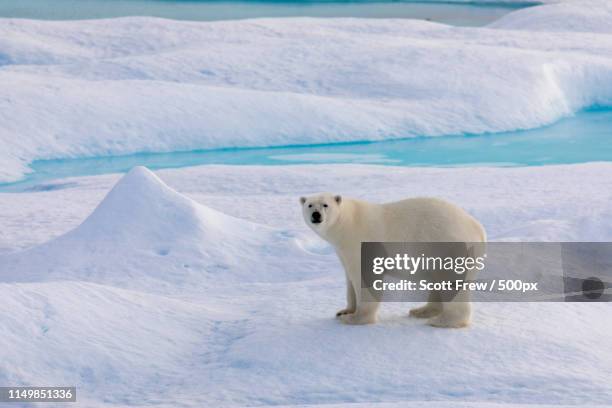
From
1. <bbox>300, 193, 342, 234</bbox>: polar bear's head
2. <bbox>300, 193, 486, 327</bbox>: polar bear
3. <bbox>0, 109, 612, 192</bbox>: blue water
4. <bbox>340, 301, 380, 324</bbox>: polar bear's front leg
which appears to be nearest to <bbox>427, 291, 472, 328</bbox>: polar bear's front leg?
<bbox>300, 193, 486, 327</bbox>: polar bear

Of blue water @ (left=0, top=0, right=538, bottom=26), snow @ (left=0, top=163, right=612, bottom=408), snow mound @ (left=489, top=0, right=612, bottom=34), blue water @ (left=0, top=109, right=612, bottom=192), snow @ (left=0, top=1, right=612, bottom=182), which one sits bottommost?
snow @ (left=0, top=163, right=612, bottom=408)

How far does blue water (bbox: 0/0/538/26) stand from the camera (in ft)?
96.3

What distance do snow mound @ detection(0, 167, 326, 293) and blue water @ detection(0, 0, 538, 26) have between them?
23.1 meters

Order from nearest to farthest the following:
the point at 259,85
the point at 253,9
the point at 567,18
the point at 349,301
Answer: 1. the point at 349,301
2. the point at 259,85
3. the point at 567,18
4. the point at 253,9

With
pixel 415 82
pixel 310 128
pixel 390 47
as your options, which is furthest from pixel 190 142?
pixel 390 47

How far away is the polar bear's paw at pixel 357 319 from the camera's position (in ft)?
11.5

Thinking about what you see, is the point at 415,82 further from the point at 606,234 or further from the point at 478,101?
the point at 606,234

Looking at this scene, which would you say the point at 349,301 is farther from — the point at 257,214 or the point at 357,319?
the point at 257,214

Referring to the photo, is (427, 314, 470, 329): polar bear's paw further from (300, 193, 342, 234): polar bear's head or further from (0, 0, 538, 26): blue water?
(0, 0, 538, 26): blue water

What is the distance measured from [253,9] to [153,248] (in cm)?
2661

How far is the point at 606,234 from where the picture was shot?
5.61 metres

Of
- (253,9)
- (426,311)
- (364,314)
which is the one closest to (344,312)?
(364,314)

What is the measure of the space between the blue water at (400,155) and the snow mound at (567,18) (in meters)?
7.23

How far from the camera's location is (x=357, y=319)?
352cm
